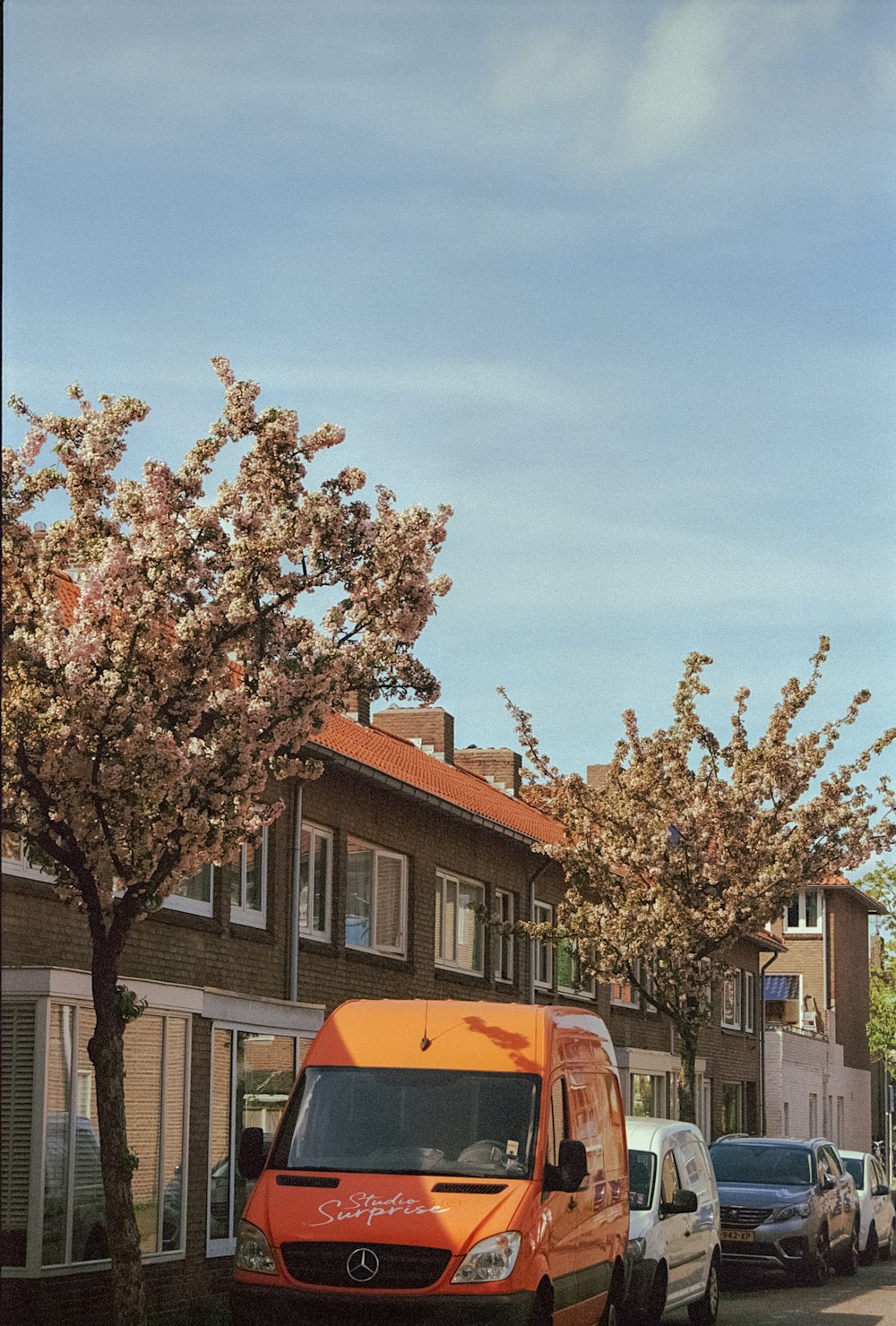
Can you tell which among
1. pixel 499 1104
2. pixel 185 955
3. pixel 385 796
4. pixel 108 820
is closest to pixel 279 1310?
pixel 499 1104

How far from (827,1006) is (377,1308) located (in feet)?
175

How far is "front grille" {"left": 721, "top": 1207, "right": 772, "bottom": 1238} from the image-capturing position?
23.5 meters

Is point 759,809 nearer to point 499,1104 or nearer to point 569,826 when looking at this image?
point 569,826

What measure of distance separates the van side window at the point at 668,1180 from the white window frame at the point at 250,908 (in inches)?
199

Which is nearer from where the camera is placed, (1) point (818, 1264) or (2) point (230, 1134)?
(2) point (230, 1134)

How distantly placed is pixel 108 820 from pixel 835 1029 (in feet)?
177

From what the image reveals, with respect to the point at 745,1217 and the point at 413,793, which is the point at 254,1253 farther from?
the point at 745,1217

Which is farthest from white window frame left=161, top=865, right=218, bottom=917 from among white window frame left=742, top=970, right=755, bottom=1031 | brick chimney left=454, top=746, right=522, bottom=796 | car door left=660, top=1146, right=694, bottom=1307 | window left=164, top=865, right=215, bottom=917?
white window frame left=742, top=970, right=755, bottom=1031

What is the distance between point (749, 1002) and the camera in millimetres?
49531

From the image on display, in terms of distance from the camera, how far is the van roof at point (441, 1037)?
13.0 m

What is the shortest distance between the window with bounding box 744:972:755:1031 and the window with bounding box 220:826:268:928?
29762 mm

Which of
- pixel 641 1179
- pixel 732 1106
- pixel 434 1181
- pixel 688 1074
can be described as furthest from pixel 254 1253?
pixel 732 1106

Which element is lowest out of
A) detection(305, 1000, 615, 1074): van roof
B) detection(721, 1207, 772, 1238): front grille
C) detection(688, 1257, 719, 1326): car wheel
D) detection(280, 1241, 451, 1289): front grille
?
detection(688, 1257, 719, 1326): car wheel

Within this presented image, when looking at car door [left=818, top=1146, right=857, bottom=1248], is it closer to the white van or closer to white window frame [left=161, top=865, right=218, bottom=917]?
the white van
